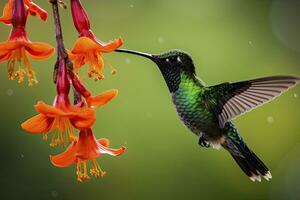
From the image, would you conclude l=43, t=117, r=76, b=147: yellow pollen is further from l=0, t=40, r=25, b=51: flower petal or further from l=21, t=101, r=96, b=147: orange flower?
l=0, t=40, r=25, b=51: flower petal

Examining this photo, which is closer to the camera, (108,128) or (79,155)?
(79,155)

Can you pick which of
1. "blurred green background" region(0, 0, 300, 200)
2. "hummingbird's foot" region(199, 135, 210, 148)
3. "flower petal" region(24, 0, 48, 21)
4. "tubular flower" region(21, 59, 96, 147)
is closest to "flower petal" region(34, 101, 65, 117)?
"tubular flower" region(21, 59, 96, 147)

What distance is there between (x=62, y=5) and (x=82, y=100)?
296 millimetres

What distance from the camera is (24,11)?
7.02 ft

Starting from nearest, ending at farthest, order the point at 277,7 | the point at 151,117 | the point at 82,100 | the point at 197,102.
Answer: the point at 82,100
the point at 197,102
the point at 151,117
the point at 277,7

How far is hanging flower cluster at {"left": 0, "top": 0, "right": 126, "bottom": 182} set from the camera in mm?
1899

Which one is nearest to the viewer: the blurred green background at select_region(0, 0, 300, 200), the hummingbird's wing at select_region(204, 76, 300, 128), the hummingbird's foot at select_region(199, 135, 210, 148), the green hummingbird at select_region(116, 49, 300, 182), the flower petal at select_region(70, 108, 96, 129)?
the flower petal at select_region(70, 108, 96, 129)

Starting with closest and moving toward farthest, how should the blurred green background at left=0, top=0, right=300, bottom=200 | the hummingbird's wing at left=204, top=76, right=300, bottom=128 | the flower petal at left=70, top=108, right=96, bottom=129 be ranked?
the flower petal at left=70, top=108, right=96, bottom=129 → the hummingbird's wing at left=204, top=76, right=300, bottom=128 → the blurred green background at left=0, top=0, right=300, bottom=200

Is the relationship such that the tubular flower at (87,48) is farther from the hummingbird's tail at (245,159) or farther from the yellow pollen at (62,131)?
the hummingbird's tail at (245,159)

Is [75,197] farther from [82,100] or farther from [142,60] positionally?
[82,100]

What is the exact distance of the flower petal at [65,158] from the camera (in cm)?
200

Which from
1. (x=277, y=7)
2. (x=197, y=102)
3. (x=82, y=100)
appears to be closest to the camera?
(x=82, y=100)

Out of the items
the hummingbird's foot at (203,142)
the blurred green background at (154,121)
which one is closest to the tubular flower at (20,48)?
the hummingbird's foot at (203,142)

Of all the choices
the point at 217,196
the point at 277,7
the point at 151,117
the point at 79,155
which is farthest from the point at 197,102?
the point at 277,7
